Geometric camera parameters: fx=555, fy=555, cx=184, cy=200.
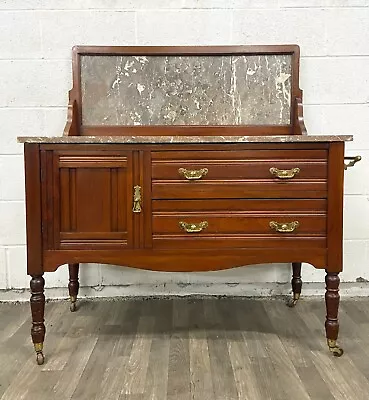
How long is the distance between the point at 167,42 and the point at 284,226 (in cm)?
122

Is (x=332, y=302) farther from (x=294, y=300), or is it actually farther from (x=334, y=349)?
(x=294, y=300)

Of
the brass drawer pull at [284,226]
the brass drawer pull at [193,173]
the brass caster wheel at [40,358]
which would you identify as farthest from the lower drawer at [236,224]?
the brass caster wheel at [40,358]

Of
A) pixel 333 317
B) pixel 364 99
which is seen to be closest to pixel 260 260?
pixel 333 317

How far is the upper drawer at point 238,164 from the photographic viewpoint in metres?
2.11

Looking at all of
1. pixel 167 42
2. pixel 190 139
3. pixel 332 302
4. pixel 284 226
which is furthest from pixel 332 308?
pixel 167 42

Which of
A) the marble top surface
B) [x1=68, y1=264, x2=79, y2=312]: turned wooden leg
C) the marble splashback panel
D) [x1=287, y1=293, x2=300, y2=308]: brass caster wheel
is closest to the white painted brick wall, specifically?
the marble splashback panel

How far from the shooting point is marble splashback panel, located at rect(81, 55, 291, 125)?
107 inches

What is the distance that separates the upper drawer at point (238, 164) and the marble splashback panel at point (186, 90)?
0.63 m

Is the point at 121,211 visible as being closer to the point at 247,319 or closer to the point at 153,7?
the point at 247,319

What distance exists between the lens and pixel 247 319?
264 centimetres

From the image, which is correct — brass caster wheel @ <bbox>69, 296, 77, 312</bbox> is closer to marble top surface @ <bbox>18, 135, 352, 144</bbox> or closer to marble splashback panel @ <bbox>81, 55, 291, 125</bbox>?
marble splashback panel @ <bbox>81, 55, 291, 125</bbox>

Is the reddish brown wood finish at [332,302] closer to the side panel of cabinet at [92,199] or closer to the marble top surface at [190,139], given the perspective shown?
the marble top surface at [190,139]

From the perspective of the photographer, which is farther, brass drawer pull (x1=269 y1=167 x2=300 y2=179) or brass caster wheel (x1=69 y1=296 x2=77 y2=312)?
brass caster wheel (x1=69 y1=296 x2=77 y2=312)

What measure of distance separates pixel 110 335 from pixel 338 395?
1.03 meters
